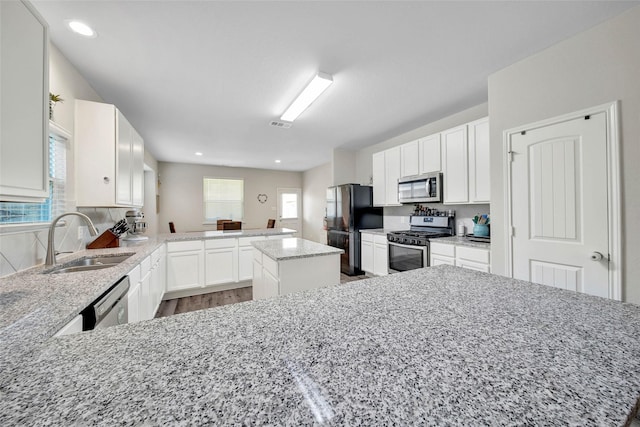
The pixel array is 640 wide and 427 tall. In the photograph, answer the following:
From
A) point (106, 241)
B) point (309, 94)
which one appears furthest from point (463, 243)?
point (106, 241)

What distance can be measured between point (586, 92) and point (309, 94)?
2.35m

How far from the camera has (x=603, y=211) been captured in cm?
177

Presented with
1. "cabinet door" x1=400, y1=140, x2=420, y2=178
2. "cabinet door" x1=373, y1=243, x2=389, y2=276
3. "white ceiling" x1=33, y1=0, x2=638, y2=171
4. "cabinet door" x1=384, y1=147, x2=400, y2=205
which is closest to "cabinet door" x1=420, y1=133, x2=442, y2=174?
"cabinet door" x1=400, y1=140, x2=420, y2=178

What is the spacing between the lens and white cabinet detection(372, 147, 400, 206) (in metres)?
4.09

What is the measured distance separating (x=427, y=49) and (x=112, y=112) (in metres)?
2.84

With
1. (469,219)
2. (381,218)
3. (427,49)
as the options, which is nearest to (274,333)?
(427,49)

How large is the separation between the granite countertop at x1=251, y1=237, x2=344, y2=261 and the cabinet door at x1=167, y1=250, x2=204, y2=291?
1399 mm

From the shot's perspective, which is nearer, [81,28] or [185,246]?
[81,28]

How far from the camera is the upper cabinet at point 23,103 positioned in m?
0.98

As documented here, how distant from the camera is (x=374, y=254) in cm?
412

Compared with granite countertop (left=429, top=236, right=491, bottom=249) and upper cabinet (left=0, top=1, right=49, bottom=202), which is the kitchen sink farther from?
granite countertop (left=429, top=236, right=491, bottom=249)

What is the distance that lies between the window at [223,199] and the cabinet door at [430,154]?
17.6 feet

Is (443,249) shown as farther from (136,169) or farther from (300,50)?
(136,169)

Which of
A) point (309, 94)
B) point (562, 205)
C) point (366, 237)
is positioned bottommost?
point (366, 237)
